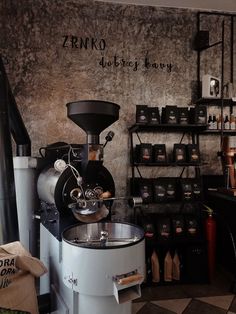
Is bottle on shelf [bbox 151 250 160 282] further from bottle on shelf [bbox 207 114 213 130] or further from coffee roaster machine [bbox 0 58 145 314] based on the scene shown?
bottle on shelf [bbox 207 114 213 130]

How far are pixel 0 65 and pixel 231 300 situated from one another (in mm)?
2920

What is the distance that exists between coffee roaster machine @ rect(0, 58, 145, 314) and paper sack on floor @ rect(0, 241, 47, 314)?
0.62 ft

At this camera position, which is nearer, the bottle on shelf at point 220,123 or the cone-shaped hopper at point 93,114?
the cone-shaped hopper at point 93,114

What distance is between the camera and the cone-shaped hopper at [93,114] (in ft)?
6.34

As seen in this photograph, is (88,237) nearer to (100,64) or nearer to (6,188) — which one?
(6,188)

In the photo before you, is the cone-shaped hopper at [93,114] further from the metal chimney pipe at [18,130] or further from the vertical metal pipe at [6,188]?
the metal chimney pipe at [18,130]

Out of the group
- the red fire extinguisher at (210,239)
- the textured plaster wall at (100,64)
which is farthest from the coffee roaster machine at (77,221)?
the red fire extinguisher at (210,239)

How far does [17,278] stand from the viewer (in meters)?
1.83

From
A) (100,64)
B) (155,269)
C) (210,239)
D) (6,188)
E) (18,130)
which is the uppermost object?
(100,64)

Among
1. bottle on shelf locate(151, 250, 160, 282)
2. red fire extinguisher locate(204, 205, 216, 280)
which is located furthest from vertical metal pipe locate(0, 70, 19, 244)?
red fire extinguisher locate(204, 205, 216, 280)

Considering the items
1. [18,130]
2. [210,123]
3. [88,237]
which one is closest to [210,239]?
[210,123]

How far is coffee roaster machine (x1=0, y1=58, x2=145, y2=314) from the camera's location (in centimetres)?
162

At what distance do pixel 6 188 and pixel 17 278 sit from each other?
0.74 meters

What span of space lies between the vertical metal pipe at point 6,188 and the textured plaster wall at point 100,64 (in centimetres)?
104
